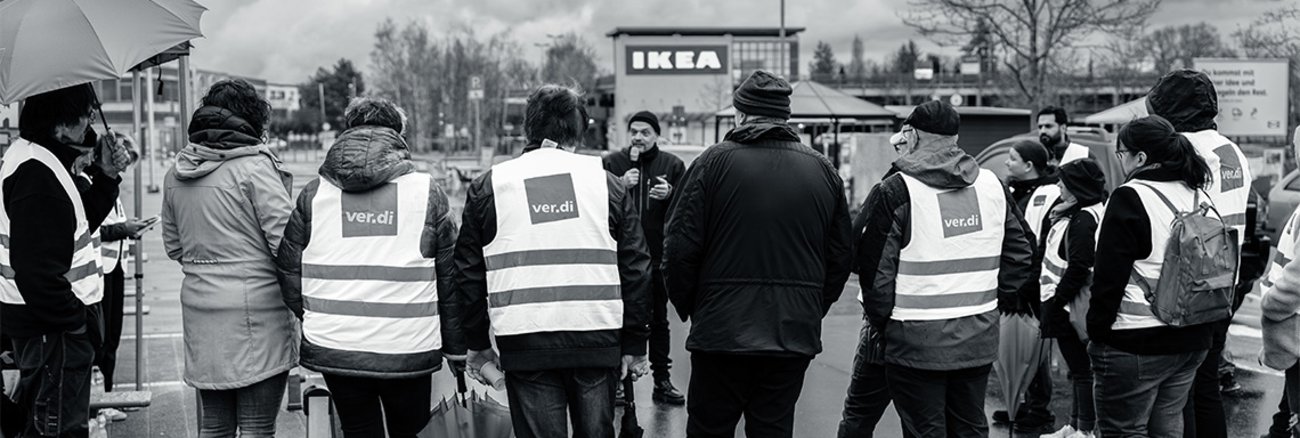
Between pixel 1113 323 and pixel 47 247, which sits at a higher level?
pixel 47 247

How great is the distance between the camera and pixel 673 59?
84.6m

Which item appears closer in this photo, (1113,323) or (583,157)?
(583,157)

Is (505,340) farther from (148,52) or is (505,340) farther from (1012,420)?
(1012,420)

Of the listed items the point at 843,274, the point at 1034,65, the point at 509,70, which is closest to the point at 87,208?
the point at 843,274

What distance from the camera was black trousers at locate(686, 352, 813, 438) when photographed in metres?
4.80

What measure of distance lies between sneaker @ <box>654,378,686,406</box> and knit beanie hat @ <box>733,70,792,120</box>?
11.0ft

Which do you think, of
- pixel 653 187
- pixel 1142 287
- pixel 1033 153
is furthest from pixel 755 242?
pixel 1033 153

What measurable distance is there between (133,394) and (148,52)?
9.48ft

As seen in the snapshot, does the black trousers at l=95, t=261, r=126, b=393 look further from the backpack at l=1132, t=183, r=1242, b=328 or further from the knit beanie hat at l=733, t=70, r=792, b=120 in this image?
the backpack at l=1132, t=183, r=1242, b=328

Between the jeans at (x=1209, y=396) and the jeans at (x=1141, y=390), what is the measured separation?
0.49 meters

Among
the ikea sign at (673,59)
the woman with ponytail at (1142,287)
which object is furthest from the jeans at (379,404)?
the ikea sign at (673,59)

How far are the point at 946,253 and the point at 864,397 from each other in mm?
994

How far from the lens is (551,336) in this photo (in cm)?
453

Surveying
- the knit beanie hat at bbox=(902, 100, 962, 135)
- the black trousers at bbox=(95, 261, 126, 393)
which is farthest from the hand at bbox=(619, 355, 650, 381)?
the black trousers at bbox=(95, 261, 126, 393)
